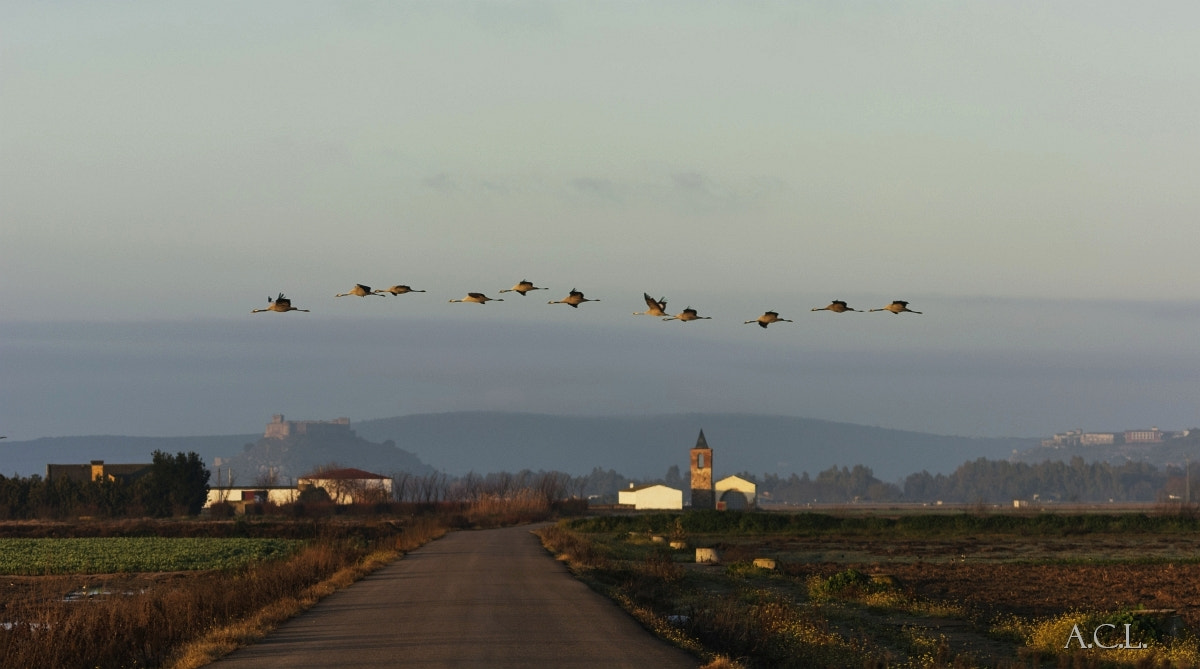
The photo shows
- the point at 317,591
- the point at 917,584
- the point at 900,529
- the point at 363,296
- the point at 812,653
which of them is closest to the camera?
the point at 363,296

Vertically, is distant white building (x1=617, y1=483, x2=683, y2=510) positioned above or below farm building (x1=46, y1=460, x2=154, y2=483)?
below

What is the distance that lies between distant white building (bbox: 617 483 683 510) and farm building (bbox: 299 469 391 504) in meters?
35.0

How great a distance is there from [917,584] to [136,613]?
99.9ft

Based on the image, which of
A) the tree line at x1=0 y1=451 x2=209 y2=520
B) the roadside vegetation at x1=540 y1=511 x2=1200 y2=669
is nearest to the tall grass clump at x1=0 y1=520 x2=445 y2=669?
the roadside vegetation at x1=540 y1=511 x2=1200 y2=669

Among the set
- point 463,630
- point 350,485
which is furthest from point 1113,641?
point 350,485

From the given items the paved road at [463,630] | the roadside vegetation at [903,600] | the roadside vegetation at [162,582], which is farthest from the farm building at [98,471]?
the paved road at [463,630]

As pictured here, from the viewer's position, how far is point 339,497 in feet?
549

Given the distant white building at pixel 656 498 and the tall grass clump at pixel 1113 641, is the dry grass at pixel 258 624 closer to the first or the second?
the tall grass clump at pixel 1113 641

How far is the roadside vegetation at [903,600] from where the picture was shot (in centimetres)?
2728

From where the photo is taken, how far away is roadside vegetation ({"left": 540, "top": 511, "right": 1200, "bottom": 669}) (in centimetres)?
2728

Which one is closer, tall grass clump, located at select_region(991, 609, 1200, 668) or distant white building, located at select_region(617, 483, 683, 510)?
tall grass clump, located at select_region(991, 609, 1200, 668)

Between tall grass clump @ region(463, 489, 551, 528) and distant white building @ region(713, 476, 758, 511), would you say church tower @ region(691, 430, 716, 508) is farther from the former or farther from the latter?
distant white building @ region(713, 476, 758, 511)

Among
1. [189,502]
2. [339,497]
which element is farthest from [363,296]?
[339,497]

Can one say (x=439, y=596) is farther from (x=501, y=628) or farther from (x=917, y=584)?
(x=917, y=584)
